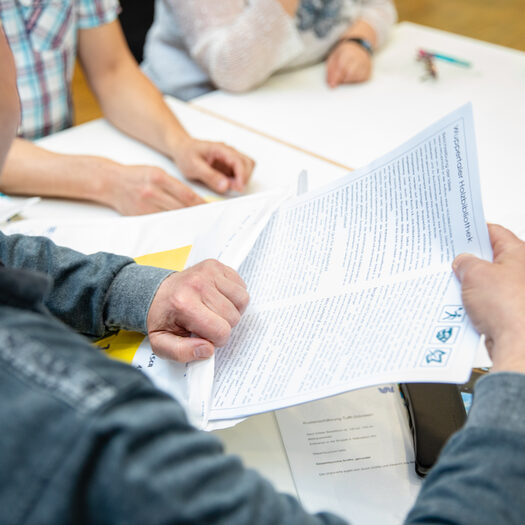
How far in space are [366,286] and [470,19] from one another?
3.09 meters

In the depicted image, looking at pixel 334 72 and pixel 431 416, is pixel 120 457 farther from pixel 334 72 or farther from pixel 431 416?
pixel 334 72

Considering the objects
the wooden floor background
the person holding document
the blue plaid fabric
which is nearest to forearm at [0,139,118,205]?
the blue plaid fabric

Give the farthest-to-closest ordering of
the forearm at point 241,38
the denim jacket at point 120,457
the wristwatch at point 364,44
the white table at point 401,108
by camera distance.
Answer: the wristwatch at point 364,44, the forearm at point 241,38, the white table at point 401,108, the denim jacket at point 120,457

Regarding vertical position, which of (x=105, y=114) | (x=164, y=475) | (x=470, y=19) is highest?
(x=164, y=475)

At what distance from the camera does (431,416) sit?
59 centimetres

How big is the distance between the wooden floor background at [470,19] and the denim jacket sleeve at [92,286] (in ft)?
7.25

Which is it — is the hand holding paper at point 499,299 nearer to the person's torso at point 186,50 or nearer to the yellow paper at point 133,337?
the yellow paper at point 133,337

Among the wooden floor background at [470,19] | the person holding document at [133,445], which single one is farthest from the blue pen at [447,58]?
the wooden floor background at [470,19]

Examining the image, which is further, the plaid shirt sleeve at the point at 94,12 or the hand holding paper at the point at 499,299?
the plaid shirt sleeve at the point at 94,12

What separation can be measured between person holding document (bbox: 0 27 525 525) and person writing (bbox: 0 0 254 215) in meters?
0.44

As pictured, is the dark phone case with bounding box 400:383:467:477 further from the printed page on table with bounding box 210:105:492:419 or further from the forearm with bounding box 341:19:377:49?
the forearm with bounding box 341:19:377:49

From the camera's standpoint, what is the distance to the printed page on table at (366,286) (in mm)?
526

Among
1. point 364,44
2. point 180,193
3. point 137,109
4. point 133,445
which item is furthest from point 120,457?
point 364,44

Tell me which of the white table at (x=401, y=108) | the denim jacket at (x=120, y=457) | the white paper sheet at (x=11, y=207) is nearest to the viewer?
the denim jacket at (x=120, y=457)
